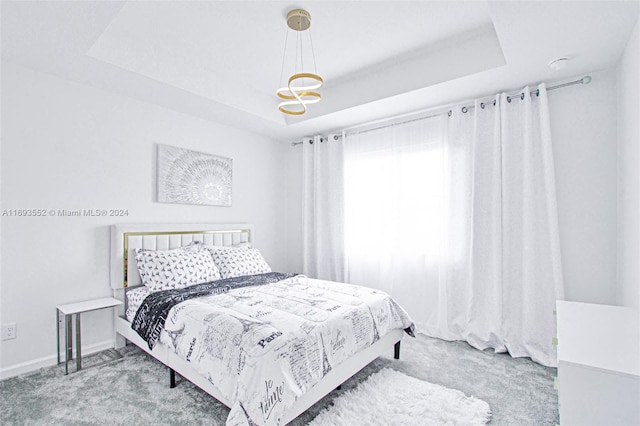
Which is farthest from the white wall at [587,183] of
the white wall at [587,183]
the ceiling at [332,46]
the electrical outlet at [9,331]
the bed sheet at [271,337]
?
the electrical outlet at [9,331]

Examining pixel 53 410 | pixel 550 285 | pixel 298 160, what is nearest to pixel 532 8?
pixel 550 285

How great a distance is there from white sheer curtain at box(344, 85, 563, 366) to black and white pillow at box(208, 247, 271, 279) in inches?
47.2

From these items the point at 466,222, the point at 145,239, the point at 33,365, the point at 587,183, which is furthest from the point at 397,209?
the point at 33,365

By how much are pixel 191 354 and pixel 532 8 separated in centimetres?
297

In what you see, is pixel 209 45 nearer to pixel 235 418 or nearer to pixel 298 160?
pixel 298 160

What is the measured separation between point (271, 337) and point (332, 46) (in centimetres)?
242

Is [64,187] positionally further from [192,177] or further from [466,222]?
[466,222]

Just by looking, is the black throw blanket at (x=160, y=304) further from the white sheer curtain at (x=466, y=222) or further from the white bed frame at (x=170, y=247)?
the white sheer curtain at (x=466, y=222)

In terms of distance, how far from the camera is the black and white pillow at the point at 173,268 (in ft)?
9.36

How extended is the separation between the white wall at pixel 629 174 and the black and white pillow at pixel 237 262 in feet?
10.3

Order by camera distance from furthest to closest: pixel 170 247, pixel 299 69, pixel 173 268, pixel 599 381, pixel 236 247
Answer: pixel 236 247, pixel 170 247, pixel 299 69, pixel 173 268, pixel 599 381

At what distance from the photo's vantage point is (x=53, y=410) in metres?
2.05

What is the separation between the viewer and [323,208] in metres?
4.39

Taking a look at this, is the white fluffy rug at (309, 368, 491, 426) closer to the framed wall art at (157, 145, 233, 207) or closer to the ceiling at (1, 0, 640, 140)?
the ceiling at (1, 0, 640, 140)
